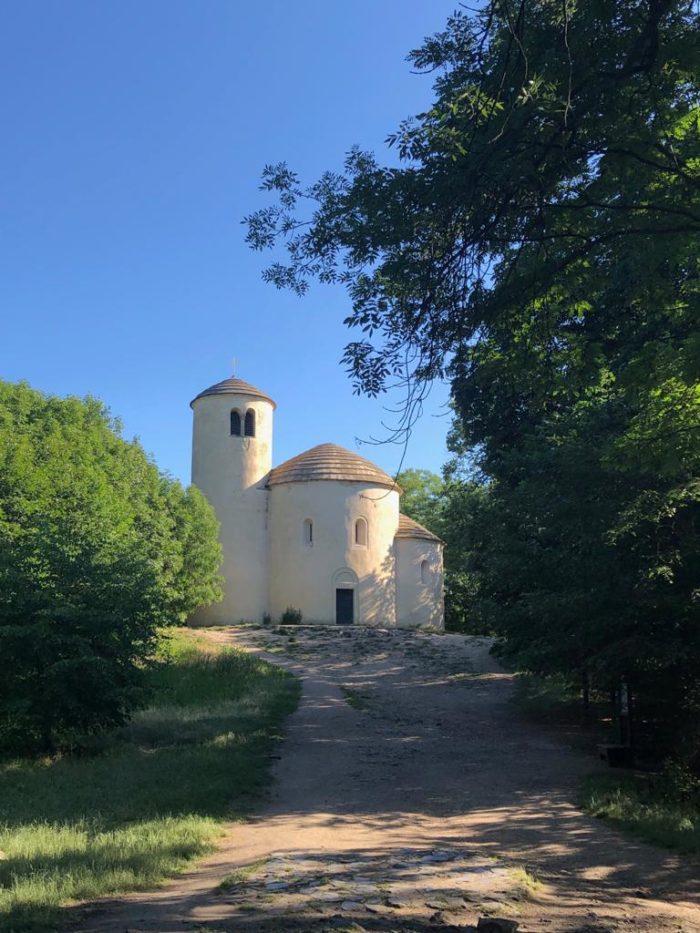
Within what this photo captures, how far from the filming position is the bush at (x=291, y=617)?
120 feet

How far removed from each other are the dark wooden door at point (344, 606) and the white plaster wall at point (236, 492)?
137 inches

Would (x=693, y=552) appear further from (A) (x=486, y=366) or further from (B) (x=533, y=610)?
(A) (x=486, y=366)

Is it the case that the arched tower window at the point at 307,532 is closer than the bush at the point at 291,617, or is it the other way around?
the bush at the point at 291,617

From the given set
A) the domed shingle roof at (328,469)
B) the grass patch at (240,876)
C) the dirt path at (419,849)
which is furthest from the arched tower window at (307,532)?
the grass patch at (240,876)

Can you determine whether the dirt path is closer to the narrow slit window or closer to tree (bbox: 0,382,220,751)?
tree (bbox: 0,382,220,751)

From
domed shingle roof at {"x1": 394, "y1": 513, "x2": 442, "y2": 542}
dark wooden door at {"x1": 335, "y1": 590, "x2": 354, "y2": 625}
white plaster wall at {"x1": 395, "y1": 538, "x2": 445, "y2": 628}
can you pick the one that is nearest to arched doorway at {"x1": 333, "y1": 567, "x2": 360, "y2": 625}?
dark wooden door at {"x1": 335, "y1": 590, "x2": 354, "y2": 625}

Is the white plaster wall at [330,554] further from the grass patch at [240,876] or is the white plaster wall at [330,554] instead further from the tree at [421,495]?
the grass patch at [240,876]

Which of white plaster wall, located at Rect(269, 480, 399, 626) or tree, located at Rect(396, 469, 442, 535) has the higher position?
tree, located at Rect(396, 469, 442, 535)

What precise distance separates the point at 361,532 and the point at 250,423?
296 inches

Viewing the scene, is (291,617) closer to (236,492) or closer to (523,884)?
(236,492)

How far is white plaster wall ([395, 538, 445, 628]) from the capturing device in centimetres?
3825

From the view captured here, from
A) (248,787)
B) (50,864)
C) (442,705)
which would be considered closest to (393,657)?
(442,705)

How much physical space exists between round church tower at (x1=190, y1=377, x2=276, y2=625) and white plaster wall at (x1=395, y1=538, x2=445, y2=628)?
6284 millimetres

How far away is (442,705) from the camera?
1812cm
